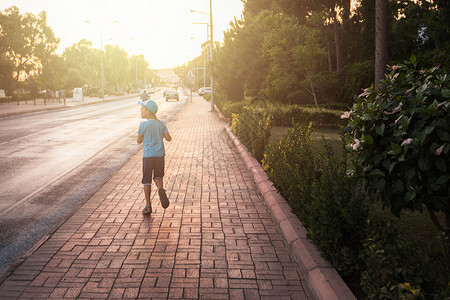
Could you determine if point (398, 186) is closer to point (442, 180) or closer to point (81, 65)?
point (442, 180)

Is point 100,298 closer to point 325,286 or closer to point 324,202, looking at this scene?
point 325,286

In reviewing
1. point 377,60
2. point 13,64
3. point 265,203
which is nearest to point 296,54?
point 377,60

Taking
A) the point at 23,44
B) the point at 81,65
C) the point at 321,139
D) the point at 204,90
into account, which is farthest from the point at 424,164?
the point at 81,65

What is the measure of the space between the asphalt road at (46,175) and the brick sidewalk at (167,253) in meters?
0.39

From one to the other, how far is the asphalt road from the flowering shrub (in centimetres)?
395

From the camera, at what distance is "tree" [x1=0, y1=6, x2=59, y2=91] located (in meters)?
56.6

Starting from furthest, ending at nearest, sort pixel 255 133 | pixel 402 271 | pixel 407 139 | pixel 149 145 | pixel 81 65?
pixel 81 65
pixel 255 133
pixel 149 145
pixel 407 139
pixel 402 271

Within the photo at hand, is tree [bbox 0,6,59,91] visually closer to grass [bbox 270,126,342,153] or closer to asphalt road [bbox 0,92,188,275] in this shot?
asphalt road [bbox 0,92,188,275]

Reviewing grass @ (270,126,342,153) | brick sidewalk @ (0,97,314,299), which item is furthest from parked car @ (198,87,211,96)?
brick sidewalk @ (0,97,314,299)

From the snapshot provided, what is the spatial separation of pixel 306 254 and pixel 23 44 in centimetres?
6254

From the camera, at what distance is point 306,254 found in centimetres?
456

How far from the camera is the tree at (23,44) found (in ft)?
186

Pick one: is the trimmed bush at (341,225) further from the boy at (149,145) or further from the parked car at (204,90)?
the parked car at (204,90)

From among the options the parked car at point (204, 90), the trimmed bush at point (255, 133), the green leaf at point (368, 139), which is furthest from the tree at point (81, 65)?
the green leaf at point (368, 139)
